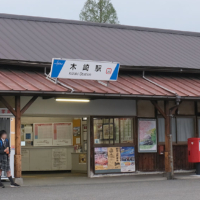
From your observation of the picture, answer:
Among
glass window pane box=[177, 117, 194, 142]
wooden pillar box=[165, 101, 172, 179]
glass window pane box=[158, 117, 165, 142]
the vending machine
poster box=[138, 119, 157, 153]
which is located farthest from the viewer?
glass window pane box=[177, 117, 194, 142]

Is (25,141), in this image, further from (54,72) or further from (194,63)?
(194,63)

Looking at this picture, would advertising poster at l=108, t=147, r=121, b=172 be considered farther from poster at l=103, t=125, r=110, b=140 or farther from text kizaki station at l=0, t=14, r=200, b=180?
poster at l=103, t=125, r=110, b=140

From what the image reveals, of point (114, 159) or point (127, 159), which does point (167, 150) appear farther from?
point (114, 159)

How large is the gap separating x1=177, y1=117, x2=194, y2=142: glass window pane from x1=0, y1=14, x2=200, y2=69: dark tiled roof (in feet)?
7.10

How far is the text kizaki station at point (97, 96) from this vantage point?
13977 mm

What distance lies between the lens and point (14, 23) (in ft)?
57.5

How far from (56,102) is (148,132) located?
152 inches

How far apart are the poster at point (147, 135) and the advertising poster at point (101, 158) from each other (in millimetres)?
1438

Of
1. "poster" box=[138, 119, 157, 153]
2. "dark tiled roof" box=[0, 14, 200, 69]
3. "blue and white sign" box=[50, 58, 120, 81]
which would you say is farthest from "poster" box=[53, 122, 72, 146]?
"blue and white sign" box=[50, 58, 120, 81]

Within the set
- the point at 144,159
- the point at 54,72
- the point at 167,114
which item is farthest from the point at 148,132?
the point at 54,72

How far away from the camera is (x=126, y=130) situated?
16.8 metres

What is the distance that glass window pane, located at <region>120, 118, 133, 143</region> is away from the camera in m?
16.6

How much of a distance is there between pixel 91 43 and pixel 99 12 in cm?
2837

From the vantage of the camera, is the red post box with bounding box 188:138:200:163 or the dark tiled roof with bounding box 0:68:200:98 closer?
the dark tiled roof with bounding box 0:68:200:98
